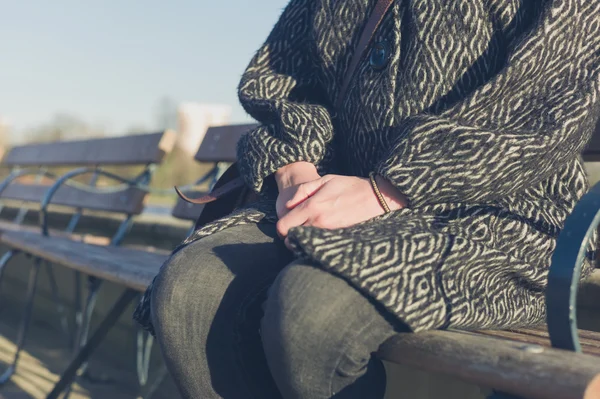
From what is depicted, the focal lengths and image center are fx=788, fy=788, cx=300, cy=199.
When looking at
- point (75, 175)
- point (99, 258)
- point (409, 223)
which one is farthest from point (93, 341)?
point (409, 223)

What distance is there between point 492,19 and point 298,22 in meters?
0.61

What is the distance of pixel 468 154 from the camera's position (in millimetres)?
1415

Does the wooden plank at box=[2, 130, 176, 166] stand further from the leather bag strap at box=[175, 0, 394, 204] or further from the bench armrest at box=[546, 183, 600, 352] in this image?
the bench armrest at box=[546, 183, 600, 352]

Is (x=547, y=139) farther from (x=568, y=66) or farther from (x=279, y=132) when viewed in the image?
(x=279, y=132)

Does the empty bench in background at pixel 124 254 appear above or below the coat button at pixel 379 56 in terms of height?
below

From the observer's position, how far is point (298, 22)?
2.02 meters

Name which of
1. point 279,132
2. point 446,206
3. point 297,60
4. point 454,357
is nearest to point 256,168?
point 279,132

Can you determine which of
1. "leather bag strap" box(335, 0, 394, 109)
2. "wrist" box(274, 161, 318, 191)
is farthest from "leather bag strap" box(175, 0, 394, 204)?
"wrist" box(274, 161, 318, 191)

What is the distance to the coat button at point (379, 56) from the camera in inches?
65.7

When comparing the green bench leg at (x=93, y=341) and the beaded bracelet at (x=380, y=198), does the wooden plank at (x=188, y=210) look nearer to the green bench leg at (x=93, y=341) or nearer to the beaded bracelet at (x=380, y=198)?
the green bench leg at (x=93, y=341)

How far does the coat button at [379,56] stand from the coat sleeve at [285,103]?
19cm

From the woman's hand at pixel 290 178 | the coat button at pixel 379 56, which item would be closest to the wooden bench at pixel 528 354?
the woman's hand at pixel 290 178

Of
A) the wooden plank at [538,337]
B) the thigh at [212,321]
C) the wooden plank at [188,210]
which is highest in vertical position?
the wooden plank at [538,337]

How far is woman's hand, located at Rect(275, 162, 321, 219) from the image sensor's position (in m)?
1.66
